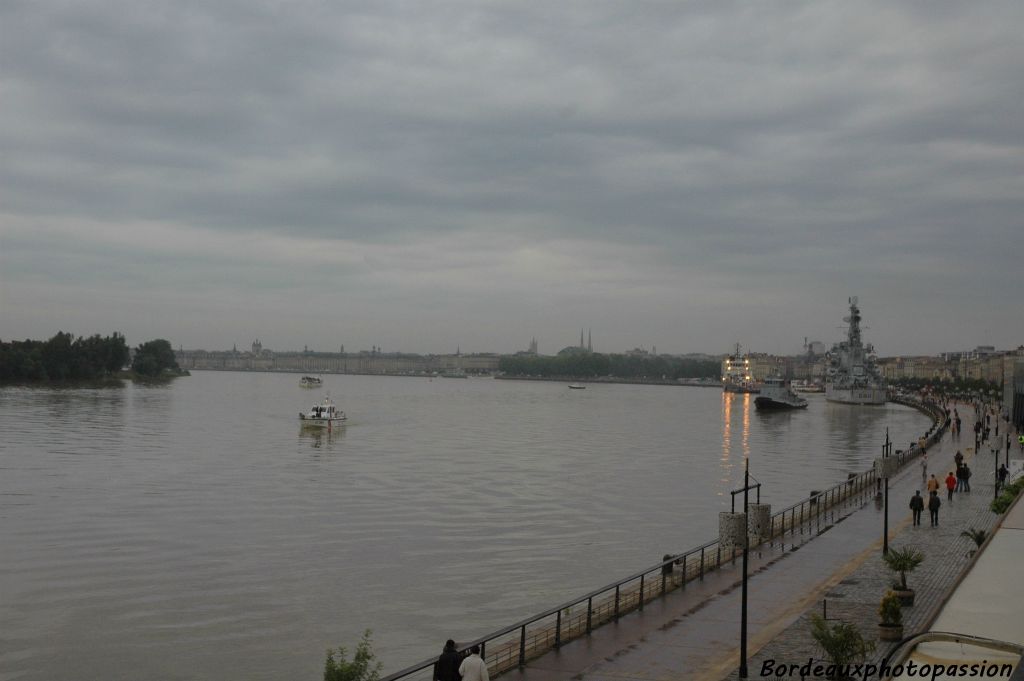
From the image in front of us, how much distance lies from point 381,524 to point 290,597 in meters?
10.3

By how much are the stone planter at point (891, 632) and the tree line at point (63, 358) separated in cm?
14934

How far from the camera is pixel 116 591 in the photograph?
2420cm

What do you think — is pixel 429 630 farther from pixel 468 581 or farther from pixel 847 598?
pixel 847 598

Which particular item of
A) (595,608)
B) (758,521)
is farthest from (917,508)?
(595,608)

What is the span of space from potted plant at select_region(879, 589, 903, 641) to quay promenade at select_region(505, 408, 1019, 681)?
11.8 inches

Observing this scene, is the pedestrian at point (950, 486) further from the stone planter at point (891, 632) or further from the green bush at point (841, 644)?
the green bush at point (841, 644)

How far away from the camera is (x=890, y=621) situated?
17312 millimetres

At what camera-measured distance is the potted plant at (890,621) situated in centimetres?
1720

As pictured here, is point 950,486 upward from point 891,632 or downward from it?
upward

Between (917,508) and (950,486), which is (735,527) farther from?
(950,486)

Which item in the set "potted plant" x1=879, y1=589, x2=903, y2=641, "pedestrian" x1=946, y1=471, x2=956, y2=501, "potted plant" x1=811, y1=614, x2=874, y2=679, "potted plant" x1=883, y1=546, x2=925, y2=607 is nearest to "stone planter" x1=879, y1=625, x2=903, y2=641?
"potted plant" x1=879, y1=589, x2=903, y2=641

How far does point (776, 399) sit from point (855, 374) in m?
38.0

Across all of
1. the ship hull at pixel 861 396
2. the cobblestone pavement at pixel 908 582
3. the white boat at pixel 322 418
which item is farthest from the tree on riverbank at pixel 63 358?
the cobblestone pavement at pixel 908 582

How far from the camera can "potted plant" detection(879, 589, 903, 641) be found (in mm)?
17203
